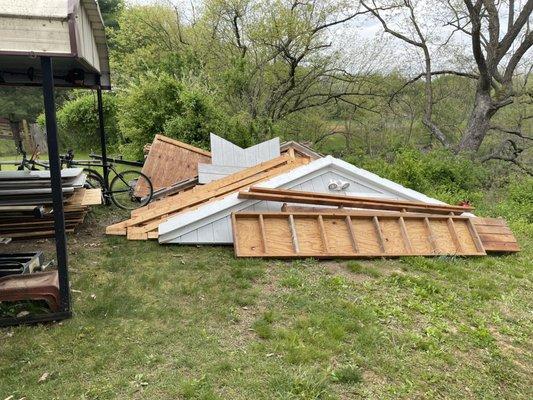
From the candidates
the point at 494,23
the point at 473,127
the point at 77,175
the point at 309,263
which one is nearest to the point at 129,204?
the point at 77,175

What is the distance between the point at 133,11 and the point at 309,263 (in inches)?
745

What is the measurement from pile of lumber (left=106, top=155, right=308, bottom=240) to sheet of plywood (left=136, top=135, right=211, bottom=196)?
1.01 m

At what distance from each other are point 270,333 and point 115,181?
546 centimetres

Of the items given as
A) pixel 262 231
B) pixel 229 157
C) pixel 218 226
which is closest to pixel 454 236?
pixel 262 231

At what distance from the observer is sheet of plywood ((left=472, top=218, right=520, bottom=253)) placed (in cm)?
639

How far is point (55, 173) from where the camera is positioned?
11.1 ft

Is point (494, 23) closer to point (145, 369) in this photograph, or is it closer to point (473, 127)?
point (473, 127)

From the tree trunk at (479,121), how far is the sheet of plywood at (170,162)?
10413 mm

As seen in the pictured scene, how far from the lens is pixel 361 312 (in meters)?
3.99

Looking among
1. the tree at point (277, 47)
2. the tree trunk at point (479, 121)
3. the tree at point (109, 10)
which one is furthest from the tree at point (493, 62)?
the tree at point (109, 10)

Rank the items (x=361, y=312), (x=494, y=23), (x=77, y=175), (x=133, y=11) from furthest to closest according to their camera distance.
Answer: (x=133, y=11)
(x=494, y=23)
(x=77, y=175)
(x=361, y=312)

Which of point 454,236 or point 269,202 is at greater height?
point 269,202

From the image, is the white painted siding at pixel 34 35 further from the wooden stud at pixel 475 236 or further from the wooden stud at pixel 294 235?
the wooden stud at pixel 475 236

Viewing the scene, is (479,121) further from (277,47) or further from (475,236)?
(475,236)
